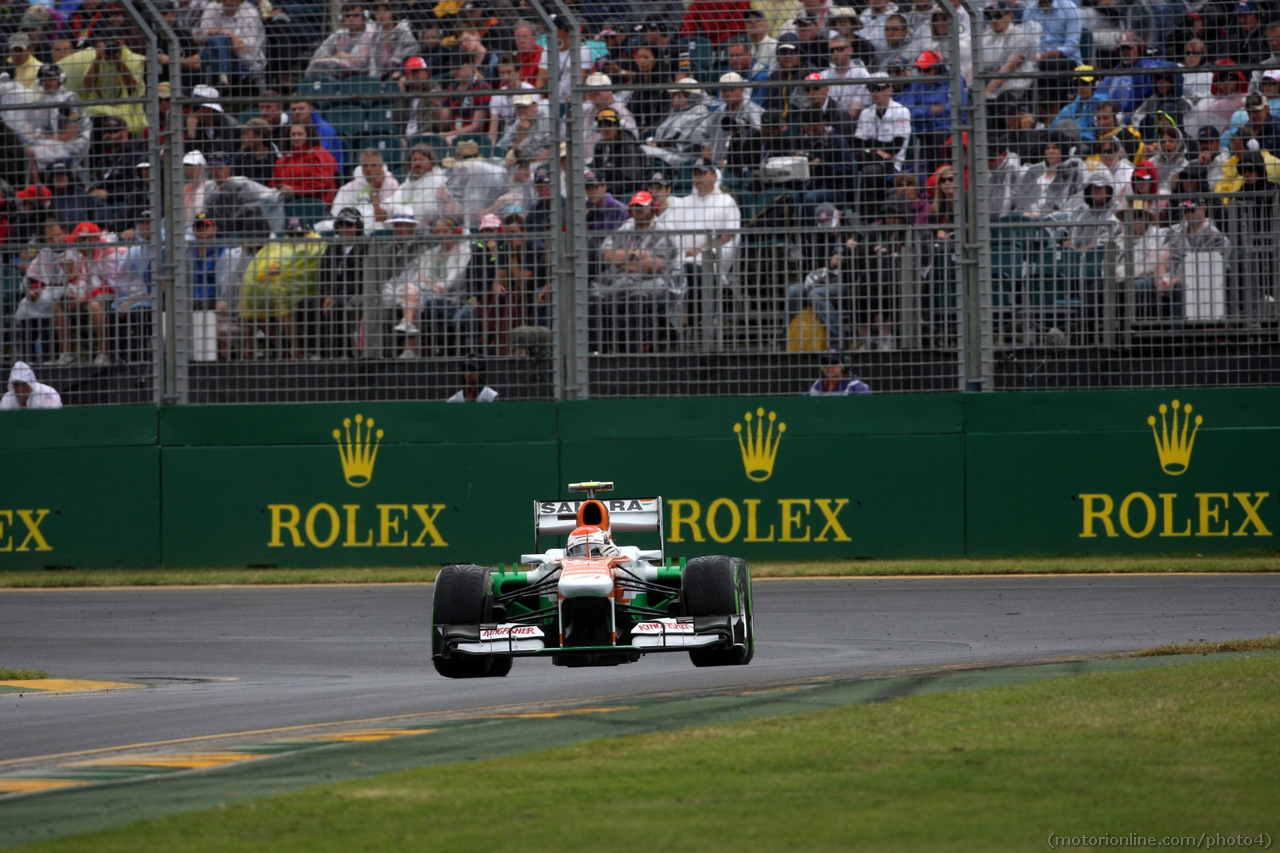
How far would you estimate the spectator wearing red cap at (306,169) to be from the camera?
51.7 feet

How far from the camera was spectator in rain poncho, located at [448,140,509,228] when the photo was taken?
51.4 ft

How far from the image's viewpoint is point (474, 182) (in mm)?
15758

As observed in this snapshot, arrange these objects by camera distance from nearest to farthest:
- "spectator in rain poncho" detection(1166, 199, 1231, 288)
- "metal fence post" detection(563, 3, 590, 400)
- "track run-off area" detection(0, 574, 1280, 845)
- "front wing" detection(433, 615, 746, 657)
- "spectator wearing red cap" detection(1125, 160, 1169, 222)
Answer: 1. "track run-off area" detection(0, 574, 1280, 845)
2. "front wing" detection(433, 615, 746, 657)
3. "spectator in rain poncho" detection(1166, 199, 1231, 288)
4. "spectator wearing red cap" detection(1125, 160, 1169, 222)
5. "metal fence post" detection(563, 3, 590, 400)

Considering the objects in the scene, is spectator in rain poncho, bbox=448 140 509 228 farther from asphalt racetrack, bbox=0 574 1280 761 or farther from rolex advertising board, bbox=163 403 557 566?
asphalt racetrack, bbox=0 574 1280 761

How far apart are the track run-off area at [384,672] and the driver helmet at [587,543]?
0.74m

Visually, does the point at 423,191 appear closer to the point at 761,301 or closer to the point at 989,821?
the point at 761,301

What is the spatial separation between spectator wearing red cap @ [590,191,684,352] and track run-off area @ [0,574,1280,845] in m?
2.75

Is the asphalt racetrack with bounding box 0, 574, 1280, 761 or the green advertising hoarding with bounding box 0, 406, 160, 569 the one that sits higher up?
the green advertising hoarding with bounding box 0, 406, 160, 569

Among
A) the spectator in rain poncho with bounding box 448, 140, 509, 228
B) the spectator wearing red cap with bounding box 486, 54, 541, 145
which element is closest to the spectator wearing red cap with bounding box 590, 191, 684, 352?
the spectator in rain poncho with bounding box 448, 140, 509, 228

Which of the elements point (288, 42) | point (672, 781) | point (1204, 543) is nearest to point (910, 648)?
point (672, 781)

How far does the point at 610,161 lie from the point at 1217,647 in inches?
320

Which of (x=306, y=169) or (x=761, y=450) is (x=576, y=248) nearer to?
(x=761, y=450)

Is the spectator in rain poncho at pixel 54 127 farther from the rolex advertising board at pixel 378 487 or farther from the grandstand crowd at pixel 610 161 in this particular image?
the rolex advertising board at pixel 378 487

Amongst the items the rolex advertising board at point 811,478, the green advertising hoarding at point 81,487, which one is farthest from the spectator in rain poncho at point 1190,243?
the green advertising hoarding at point 81,487
